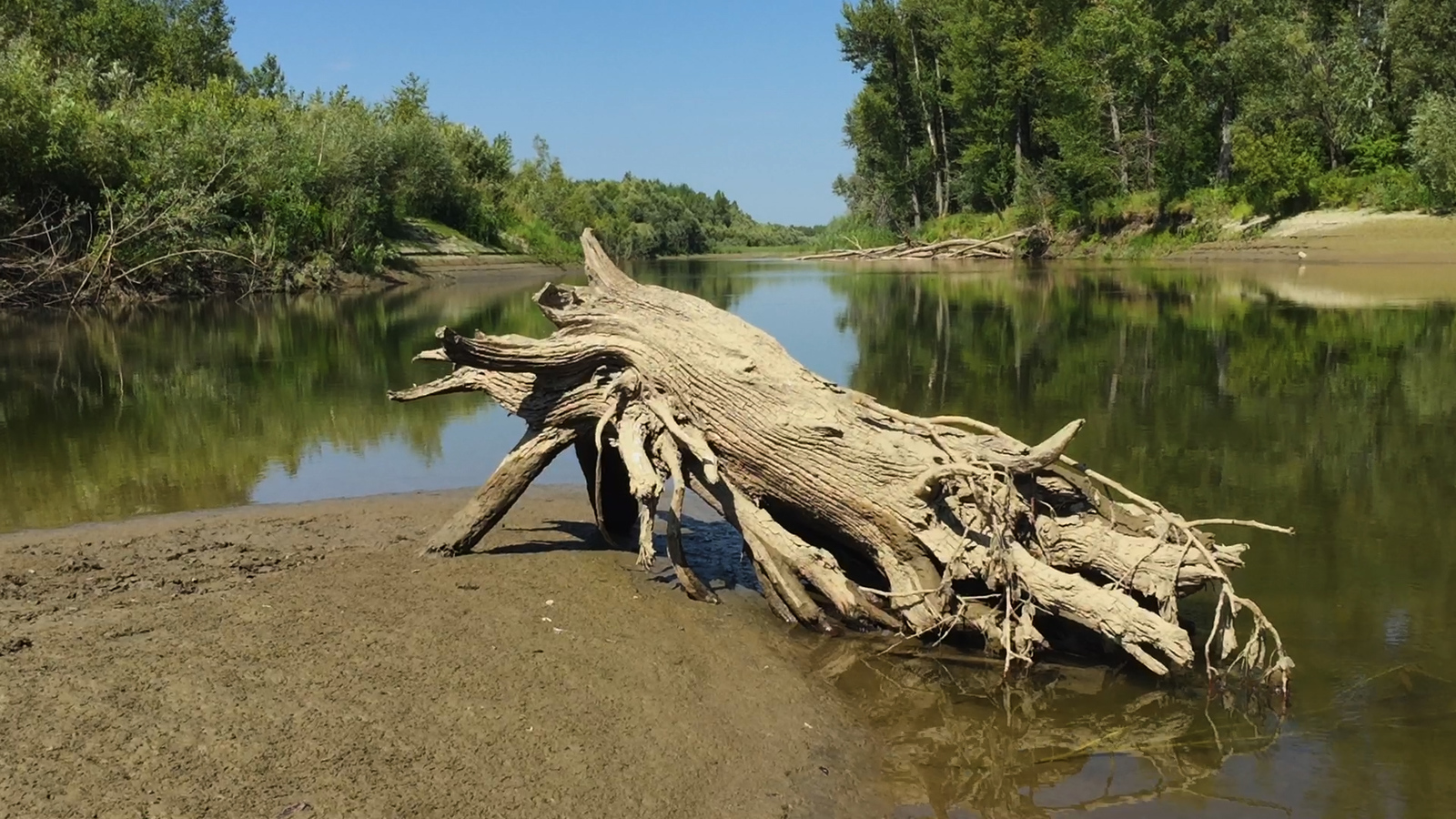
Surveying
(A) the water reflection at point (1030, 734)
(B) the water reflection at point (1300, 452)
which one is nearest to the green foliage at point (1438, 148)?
(B) the water reflection at point (1300, 452)

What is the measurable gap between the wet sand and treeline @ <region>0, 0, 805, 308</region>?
90.9 feet

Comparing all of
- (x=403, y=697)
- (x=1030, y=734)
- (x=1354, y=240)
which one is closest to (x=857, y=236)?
(x=1354, y=240)

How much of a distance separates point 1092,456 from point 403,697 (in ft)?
25.1

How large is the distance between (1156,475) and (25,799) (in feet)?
28.9

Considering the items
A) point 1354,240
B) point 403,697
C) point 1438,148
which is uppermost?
point 1438,148

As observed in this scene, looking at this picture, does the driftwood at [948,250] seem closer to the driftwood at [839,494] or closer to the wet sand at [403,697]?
the driftwood at [839,494]

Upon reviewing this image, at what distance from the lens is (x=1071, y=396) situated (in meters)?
14.3

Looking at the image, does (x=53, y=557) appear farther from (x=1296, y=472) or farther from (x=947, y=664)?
(x=1296, y=472)

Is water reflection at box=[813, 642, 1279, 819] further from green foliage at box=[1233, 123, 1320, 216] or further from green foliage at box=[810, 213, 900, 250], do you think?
green foliage at box=[810, 213, 900, 250]

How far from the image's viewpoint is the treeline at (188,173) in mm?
30641

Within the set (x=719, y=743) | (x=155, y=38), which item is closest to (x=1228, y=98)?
(x=719, y=743)

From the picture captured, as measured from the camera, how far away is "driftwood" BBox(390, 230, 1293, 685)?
6051 mm

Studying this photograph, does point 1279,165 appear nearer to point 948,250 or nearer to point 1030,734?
point 948,250

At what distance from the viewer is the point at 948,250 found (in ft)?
208
